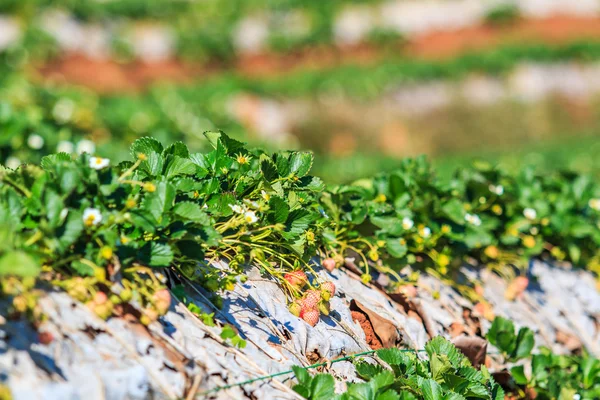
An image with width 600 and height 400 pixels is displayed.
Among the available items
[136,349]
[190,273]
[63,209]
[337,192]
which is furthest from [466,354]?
[63,209]

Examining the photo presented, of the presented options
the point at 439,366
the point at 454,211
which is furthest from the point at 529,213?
the point at 439,366

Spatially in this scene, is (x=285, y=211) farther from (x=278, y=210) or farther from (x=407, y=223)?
(x=407, y=223)

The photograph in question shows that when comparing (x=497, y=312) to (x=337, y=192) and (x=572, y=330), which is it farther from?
(x=337, y=192)

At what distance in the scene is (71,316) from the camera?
1904mm

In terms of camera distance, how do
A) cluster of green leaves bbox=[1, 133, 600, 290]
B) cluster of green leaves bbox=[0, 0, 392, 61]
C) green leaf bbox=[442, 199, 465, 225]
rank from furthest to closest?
cluster of green leaves bbox=[0, 0, 392, 61] < green leaf bbox=[442, 199, 465, 225] < cluster of green leaves bbox=[1, 133, 600, 290]

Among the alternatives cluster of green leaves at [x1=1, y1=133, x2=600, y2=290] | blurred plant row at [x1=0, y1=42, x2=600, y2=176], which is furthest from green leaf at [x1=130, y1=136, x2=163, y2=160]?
blurred plant row at [x1=0, y1=42, x2=600, y2=176]

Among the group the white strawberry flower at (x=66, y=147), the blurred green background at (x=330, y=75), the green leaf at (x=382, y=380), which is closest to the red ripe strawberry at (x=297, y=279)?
the green leaf at (x=382, y=380)

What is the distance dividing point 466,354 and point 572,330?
90 centimetres

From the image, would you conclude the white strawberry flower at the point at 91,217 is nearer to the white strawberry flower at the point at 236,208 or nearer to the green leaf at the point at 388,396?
the white strawberry flower at the point at 236,208

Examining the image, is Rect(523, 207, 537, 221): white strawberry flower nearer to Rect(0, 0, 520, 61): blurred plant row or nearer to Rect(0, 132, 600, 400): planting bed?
Rect(0, 132, 600, 400): planting bed

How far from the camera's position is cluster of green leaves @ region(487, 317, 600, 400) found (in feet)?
9.53

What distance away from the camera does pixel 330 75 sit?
14.2 metres

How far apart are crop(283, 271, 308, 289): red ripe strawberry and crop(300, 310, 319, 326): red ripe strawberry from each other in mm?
120

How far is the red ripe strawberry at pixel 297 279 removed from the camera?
2.47 m
